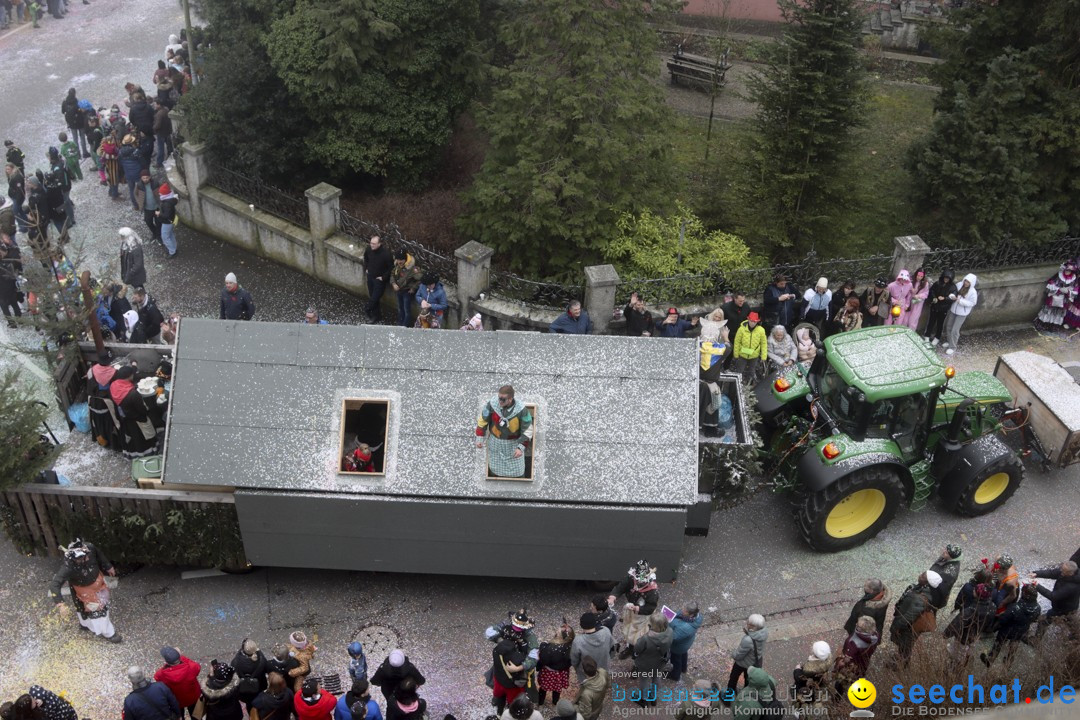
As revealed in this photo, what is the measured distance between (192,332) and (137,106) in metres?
8.71

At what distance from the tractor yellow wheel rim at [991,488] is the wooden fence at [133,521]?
779cm

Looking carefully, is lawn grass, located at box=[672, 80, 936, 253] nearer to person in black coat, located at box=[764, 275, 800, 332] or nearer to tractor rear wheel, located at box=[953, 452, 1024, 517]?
person in black coat, located at box=[764, 275, 800, 332]

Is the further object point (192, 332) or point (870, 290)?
point (870, 290)

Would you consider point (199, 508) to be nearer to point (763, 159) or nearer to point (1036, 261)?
point (763, 159)

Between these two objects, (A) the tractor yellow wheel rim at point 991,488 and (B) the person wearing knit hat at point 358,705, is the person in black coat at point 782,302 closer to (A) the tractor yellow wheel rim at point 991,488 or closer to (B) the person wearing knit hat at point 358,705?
(A) the tractor yellow wheel rim at point 991,488

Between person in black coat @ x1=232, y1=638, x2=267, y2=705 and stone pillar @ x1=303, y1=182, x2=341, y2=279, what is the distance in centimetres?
754

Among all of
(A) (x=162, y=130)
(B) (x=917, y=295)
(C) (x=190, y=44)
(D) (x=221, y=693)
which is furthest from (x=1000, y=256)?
(C) (x=190, y=44)

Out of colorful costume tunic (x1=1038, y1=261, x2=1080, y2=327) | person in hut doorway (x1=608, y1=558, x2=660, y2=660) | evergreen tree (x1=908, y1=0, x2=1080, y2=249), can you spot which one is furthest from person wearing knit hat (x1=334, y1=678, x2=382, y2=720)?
colorful costume tunic (x1=1038, y1=261, x2=1080, y2=327)

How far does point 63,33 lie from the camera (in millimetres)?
22609

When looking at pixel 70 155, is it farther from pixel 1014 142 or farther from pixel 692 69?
pixel 1014 142

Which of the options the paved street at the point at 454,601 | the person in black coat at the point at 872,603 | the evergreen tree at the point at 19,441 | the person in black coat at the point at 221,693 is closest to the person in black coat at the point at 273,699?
the person in black coat at the point at 221,693

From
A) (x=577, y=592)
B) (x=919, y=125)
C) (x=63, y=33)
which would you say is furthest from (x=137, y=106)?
(x=919, y=125)

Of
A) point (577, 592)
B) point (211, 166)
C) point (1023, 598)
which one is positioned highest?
point (211, 166)

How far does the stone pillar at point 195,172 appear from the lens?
602 inches
